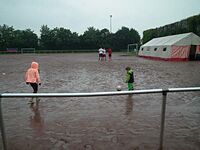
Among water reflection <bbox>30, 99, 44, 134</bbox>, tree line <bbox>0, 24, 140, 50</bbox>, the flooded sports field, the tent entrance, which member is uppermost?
tree line <bbox>0, 24, 140, 50</bbox>

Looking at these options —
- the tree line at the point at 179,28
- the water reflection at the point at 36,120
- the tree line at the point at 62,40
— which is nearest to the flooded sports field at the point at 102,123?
the water reflection at the point at 36,120

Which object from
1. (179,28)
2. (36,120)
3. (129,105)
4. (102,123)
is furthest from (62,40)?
(102,123)

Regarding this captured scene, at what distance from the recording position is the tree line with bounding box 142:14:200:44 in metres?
34.3

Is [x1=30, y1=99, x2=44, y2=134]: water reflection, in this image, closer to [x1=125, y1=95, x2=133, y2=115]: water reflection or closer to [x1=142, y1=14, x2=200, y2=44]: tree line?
[x1=125, y1=95, x2=133, y2=115]: water reflection

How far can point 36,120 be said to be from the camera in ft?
16.7

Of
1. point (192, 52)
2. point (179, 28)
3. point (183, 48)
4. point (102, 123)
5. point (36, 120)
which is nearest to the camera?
point (102, 123)

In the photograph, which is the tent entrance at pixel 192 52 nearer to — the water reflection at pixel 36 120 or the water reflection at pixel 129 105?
the water reflection at pixel 129 105

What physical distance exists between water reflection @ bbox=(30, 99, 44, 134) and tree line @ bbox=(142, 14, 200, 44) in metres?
35.1

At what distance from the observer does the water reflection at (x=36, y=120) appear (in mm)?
4486

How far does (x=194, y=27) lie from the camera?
34594 millimetres

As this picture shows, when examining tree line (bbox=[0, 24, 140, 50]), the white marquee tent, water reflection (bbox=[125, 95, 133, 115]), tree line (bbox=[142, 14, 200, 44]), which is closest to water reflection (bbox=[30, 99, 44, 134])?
water reflection (bbox=[125, 95, 133, 115])

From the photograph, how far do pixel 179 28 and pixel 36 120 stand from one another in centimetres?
4076

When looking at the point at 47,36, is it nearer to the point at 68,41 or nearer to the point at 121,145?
Result: the point at 68,41

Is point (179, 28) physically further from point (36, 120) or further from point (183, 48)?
point (36, 120)
